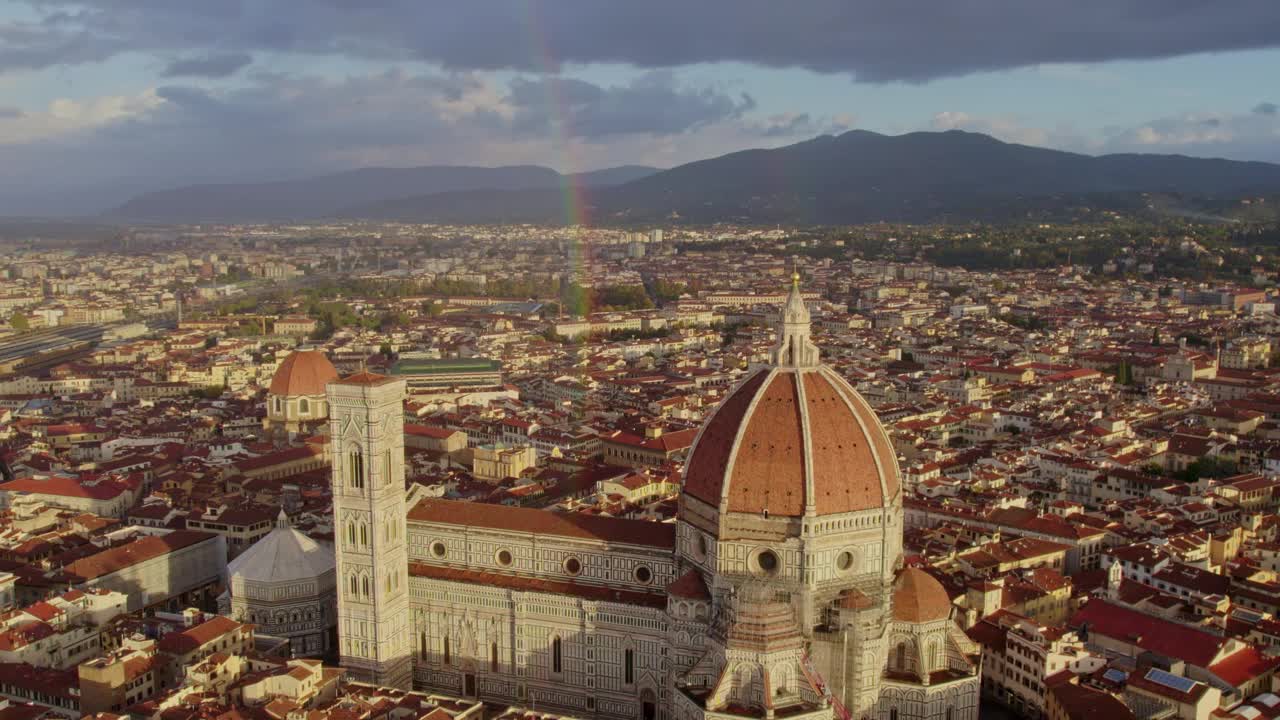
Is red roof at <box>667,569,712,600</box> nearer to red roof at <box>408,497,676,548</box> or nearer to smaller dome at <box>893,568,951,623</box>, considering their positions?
red roof at <box>408,497,676,548</box>

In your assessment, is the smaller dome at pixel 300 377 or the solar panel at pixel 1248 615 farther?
the smaller dome at pixel 300 377

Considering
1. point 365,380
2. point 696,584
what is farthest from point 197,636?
point 696,584

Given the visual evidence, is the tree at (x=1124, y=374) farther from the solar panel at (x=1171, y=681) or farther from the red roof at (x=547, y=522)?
the red roof at (x=547, y=522)

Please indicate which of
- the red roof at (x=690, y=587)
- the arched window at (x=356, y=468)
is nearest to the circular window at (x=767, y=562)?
the red roof at (x=690, y=587)

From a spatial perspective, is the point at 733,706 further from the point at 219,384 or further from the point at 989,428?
the point at 219,384

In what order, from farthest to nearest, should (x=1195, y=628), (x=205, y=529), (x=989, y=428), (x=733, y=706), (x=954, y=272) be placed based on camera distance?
(x=954, y=272)
(x=989, y=428)
(x=205, y=529)
(x=1195, y=628)
(x=733, y=706)

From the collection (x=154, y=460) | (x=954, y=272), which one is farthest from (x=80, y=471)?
(x=954, y=272)

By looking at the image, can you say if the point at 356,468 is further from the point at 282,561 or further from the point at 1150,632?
the point at 1150,632
